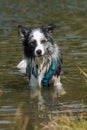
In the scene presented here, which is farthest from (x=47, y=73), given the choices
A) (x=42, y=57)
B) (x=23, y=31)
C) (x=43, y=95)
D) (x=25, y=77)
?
(x=25, y=77)

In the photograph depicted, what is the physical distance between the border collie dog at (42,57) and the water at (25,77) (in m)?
0.26

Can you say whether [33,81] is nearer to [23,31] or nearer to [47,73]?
[47,73]

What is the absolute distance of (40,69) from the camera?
11.1 m

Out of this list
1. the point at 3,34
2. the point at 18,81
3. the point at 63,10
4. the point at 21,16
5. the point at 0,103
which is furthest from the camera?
the point at 63,10

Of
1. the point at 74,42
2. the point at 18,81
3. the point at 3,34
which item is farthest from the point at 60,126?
the point at 3,34

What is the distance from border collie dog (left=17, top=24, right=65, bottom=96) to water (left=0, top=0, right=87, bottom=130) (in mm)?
258

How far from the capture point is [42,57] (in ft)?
35.6

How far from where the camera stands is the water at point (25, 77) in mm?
8914

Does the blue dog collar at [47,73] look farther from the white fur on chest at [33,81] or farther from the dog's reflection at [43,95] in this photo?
the dog's reflection at [43,95]

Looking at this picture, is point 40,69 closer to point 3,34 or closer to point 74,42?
point 74,42

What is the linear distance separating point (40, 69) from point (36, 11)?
14.5 metres

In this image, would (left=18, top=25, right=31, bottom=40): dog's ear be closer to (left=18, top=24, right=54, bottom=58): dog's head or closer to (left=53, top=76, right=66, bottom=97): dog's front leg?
(left=18, top=24, right=54, bottom=58): dog's head

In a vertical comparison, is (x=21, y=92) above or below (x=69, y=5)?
above

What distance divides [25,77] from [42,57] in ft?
4.89
